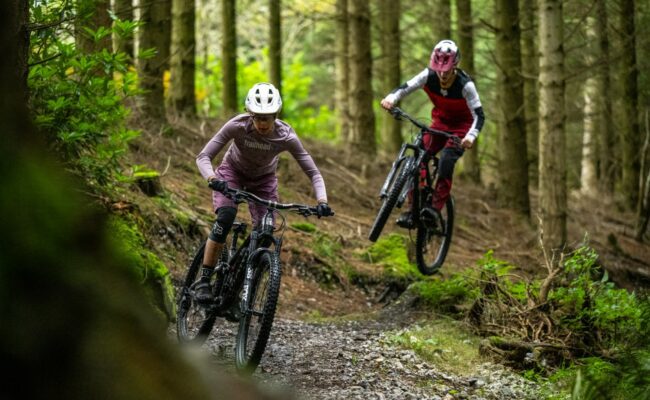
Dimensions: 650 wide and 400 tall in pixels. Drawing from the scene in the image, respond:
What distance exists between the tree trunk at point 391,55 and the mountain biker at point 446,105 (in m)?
10.7

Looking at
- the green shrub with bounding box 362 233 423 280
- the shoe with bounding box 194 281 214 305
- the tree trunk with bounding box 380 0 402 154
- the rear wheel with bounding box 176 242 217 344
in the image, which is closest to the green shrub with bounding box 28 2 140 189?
the rear wheel with bounding box 176 242 217 344

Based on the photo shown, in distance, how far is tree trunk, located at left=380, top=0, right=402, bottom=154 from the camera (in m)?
22.6

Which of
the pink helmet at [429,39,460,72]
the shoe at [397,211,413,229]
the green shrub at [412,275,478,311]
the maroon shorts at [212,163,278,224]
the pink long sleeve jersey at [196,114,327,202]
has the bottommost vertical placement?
the green shrub at [412,275,478,311]

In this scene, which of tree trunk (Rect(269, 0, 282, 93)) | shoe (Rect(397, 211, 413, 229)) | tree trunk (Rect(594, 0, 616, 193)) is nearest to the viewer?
shoe (Rect(397, 211, 413, 229))

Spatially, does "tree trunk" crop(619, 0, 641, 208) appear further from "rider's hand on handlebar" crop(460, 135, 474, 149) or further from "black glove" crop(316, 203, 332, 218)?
"black glove" crop(316, 203, 332, 218)

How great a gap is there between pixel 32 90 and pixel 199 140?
8515 mm

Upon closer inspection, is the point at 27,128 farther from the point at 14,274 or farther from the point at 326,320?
the point at 326,320

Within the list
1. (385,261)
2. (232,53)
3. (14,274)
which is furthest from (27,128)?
(232,53)

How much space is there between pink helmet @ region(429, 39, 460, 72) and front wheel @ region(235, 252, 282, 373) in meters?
4.04

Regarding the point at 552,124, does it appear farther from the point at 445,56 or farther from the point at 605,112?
the point at 605,112

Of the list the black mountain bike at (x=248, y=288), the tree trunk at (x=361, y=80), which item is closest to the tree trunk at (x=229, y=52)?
the tree trunk at (x=361, y=80)

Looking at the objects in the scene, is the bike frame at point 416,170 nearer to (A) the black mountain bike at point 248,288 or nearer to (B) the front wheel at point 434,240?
(B) the front wheel at point 434,240

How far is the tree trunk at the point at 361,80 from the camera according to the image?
1888cm

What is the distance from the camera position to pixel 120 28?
7387 millimetres
